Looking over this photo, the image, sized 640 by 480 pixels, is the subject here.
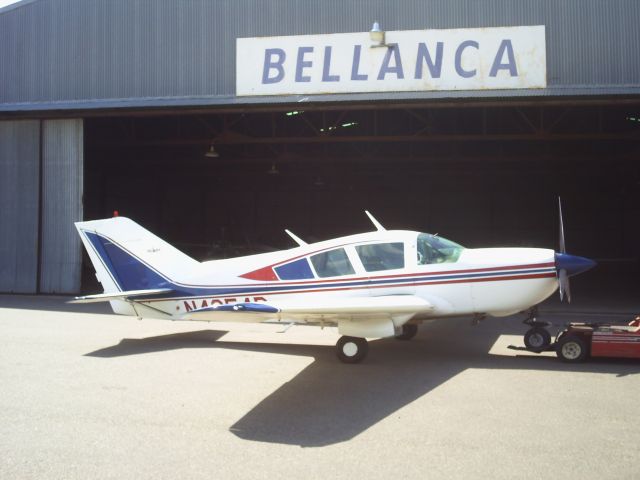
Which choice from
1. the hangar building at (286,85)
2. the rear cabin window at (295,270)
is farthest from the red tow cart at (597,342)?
the hangar building at (286,85)

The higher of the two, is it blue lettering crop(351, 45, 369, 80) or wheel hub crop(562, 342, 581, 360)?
blue lettering crop(351, 45, 369, 80)

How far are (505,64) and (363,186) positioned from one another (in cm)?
2055

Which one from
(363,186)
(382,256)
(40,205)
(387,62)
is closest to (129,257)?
(382,256)

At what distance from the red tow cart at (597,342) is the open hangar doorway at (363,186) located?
14.5m

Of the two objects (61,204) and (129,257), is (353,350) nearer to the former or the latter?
(129,257)

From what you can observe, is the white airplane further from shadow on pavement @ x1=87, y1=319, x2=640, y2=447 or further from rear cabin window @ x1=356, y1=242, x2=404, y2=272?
shadow on pavement @ x1=87, y1=319, x2=640, y2=447

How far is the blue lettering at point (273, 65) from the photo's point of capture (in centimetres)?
1606

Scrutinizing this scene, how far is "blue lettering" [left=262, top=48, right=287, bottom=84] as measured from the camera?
16062mm

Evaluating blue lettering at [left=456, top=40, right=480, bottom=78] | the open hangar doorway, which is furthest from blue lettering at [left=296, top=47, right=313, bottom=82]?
the open hangar doorway

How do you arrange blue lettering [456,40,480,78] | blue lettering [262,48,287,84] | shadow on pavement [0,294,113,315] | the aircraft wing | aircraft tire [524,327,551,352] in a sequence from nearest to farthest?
the aircraft wing → aircraft tire [524,327,551,352] → blue lettering [456,40,480,78] → shadow on pavement [0,294,113,315] → blue lettering [262,48,287,84]

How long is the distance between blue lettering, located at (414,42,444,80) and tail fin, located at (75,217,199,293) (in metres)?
→ 8.24

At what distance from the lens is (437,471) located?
4.59 metres

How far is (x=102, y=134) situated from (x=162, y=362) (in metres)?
17.8

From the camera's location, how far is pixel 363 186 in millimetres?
35219
